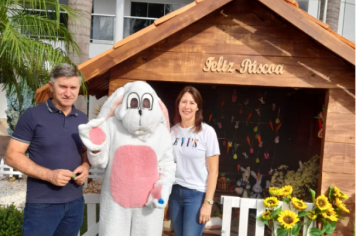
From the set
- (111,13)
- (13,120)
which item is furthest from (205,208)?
(111,13)

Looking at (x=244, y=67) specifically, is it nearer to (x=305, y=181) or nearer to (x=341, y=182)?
(x=341, y=182)

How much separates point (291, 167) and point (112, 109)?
163 inches

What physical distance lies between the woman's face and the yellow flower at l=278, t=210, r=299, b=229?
1.42 metres

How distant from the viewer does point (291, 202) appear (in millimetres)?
3133

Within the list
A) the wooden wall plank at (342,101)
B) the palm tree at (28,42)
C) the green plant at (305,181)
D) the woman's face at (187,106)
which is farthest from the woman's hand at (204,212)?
the palm tree at (28,42)

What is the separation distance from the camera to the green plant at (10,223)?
353 cm

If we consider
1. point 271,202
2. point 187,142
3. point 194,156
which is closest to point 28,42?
point 187,142

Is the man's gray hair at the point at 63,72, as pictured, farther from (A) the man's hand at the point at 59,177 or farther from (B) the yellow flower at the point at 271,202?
(B) the yellow flower at the point at 271,202

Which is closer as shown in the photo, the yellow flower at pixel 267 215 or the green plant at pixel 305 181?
the yellow flower at pixel 267 215

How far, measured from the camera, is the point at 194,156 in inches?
102

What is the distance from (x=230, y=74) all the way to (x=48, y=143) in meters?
1.91

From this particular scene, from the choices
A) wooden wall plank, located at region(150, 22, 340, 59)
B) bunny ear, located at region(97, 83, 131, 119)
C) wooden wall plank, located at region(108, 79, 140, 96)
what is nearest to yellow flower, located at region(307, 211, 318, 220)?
wooden wall plank, located at region(150, 22, 340, 59)

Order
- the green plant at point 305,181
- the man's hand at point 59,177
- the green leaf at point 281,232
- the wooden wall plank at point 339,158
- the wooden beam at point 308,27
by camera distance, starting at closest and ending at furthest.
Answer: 1. the man's hand at point 59,177
2. the wooden beam at point 308,27
3. the green leaf at point 281,232
4. the wooden wall plank at point 339,158
5. the green plant at point 305,181

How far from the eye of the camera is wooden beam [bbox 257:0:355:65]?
9.25 feet
